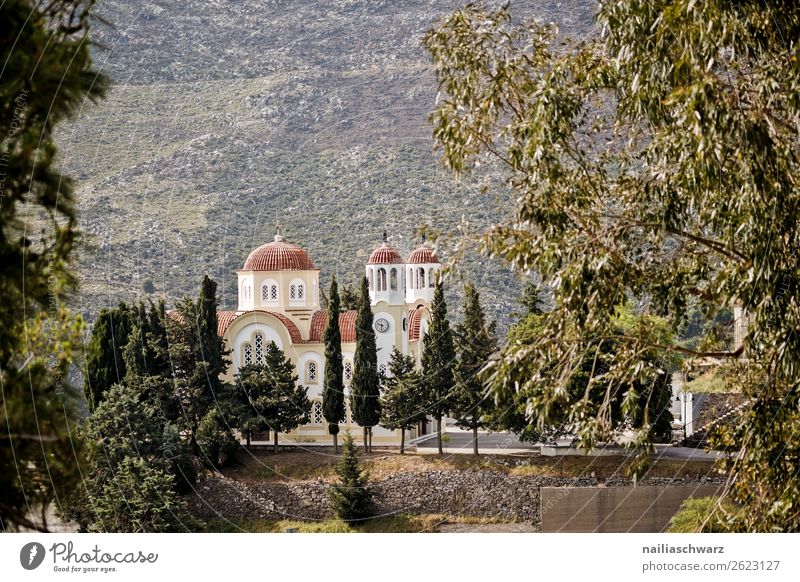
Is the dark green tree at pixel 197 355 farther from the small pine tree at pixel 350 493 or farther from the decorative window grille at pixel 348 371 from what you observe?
the small pine tree at pixel 350 493

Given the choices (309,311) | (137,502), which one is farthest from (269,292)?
(137,502)

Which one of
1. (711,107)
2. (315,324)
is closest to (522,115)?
(711,107)

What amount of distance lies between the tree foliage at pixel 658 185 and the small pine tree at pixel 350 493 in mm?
12041

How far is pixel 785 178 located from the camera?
7.02 metres

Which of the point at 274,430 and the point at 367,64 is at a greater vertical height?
the point at 367,64

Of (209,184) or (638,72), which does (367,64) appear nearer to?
(209,184)

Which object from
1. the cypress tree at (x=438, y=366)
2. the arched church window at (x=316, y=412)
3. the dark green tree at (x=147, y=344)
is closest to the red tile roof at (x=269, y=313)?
the arched church window at (x=316, y=412)

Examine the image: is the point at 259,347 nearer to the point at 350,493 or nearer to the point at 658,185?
the point at 350,493

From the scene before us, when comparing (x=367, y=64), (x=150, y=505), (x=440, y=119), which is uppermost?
(x=367, y=64)

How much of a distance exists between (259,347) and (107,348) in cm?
466

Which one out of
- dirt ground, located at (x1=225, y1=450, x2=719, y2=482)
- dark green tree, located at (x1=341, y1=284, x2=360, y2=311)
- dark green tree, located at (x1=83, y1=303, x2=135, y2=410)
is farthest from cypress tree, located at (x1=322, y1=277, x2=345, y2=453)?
dark green tree, located at (x1=341, y1=284, x2=360, y2=311)

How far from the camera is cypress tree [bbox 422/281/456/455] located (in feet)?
73.8

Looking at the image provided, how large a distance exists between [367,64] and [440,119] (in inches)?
672

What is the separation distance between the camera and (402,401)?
2284 cm
